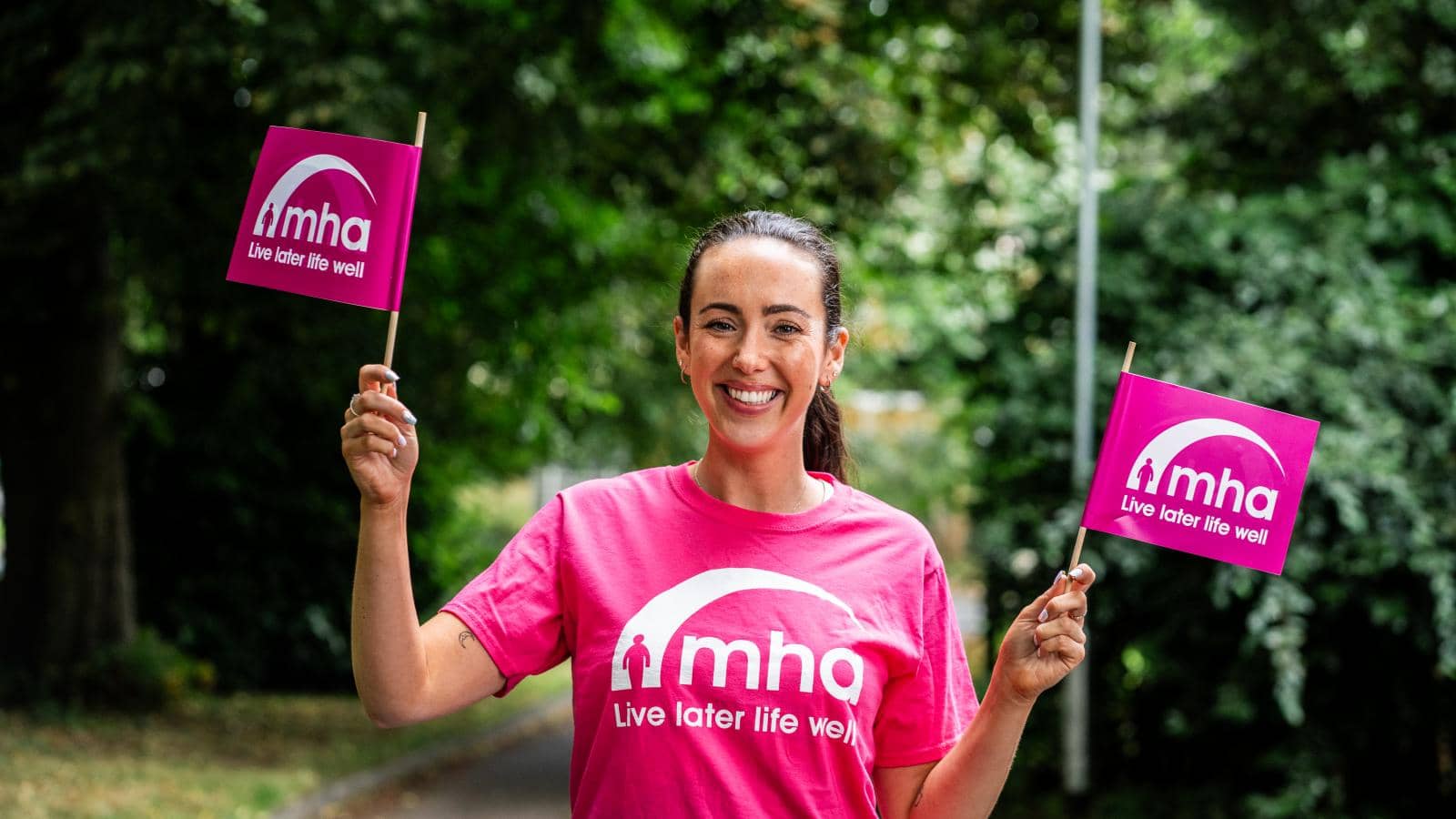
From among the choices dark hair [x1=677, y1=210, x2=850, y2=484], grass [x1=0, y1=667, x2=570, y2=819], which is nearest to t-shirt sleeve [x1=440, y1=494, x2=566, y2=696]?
dark hair [x1=677, y1=210, x2=850, y2=484]

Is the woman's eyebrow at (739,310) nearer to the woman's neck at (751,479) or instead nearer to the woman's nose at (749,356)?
the woman's nose at (749,356)

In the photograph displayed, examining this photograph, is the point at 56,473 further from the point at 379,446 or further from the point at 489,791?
the point at 379,446

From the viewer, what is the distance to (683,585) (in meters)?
2.31

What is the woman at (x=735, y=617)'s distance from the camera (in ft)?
7.23

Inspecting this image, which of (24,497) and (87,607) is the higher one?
(24,497)

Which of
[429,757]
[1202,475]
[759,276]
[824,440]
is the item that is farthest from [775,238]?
[429,757]

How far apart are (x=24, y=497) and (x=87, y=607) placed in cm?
93

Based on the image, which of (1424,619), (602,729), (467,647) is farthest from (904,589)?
(1424,619)

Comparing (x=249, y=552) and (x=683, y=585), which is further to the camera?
(x=249, y=552)

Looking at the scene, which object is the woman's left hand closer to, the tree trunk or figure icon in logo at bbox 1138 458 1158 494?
figure icon in logo at bbox 1138 458 1158 494

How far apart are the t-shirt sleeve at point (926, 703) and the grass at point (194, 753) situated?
6.39m

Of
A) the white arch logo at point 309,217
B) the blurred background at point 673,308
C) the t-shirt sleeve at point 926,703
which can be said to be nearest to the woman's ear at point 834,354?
the t-shirt sleeve at point 926,703

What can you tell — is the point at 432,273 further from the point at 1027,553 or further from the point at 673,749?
the point at 673,749

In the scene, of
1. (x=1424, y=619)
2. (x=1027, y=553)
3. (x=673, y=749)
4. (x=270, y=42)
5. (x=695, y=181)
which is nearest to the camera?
(x=673, y=749)
